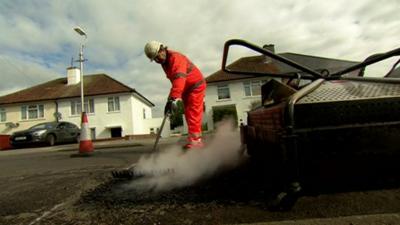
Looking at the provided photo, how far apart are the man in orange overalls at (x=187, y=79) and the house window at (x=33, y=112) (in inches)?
1302

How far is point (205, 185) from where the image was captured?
2.60 metres

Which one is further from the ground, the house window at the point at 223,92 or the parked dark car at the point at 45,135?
the house window at the point at 223,92

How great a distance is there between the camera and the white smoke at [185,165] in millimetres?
2875

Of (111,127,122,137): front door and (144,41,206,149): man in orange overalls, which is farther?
(111,127,122,137): front door

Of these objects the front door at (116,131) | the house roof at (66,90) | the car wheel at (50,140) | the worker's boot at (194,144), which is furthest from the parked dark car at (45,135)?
the worker's boot at (194,144)

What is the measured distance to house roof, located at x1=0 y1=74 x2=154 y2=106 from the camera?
103 ft

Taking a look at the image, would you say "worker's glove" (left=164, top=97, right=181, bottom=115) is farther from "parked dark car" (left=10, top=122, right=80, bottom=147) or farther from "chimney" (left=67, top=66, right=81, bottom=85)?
"chimney" (left=67, top=66, right=81, bottom=85)

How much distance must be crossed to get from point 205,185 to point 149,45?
2.12 meters

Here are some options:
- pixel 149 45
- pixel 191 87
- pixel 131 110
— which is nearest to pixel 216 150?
pixel 191 87

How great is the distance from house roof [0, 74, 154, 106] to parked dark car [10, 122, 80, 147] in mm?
12871

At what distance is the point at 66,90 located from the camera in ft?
108

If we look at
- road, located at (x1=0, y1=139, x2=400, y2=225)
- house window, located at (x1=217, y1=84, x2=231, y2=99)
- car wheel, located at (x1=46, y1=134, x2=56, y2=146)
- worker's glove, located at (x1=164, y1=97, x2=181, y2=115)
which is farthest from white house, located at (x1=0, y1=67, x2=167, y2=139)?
road, located at (x1=0, y1=139, x2=400, y2=225)

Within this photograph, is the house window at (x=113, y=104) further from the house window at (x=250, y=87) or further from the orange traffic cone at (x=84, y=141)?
the orange traffic cone at (x=84, y=141)

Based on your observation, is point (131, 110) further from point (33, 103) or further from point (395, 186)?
point (395, 186)
